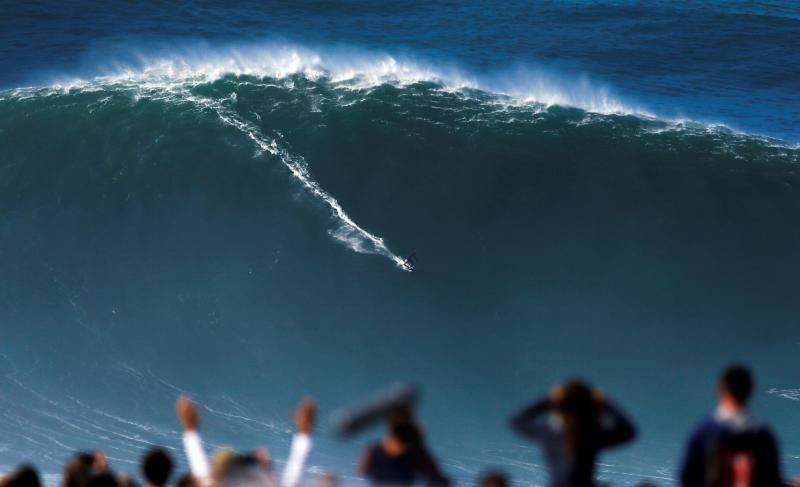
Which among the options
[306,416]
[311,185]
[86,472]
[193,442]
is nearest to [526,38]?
[311,185]

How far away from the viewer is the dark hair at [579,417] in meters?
5.30

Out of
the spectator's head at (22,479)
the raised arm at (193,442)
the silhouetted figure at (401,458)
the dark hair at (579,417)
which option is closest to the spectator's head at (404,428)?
the silhouetted figure at (401,458)

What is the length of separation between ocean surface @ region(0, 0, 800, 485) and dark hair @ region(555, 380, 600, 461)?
9221mm

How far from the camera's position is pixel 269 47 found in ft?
85.9

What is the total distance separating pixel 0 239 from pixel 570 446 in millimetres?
16027

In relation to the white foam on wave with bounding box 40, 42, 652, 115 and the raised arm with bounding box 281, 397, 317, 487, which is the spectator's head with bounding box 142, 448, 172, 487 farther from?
the white foam on wave with bounding box 40, 42, 652, 115

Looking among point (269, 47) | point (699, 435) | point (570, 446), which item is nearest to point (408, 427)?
point (570, 446)

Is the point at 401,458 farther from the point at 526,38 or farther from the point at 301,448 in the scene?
the point at 526,38

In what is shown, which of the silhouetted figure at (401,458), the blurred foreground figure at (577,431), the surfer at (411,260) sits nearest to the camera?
the blurred foreground figure at (577,431)

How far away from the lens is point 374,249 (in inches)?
750

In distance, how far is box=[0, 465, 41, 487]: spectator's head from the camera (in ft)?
18.0

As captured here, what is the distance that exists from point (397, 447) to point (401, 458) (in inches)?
2.5

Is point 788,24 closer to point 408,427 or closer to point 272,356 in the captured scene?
point 272,356

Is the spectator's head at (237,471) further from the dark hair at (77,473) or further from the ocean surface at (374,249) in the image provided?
the ocean surface at (374,249)
